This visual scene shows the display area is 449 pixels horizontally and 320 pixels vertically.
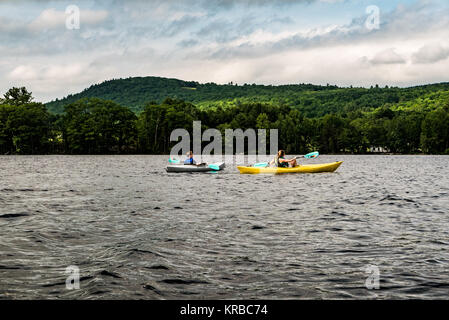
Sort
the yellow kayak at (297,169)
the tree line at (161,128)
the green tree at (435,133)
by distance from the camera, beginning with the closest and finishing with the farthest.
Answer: the yellow kayak at (297,169)
the tree line at (161,128)
the green tree at (435,133)

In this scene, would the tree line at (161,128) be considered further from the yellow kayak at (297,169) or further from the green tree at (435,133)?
the yellow kayak at (297,169)

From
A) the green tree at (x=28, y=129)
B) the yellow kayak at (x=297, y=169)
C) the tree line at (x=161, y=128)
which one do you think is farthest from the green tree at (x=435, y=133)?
the green tree at (x=28, y=129)

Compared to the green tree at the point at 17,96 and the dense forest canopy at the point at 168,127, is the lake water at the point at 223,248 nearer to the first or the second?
the dense forest canopy at the point at 168,127

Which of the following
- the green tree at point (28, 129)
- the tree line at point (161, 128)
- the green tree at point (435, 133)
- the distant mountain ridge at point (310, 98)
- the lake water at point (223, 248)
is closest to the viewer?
the lake water at point (223, 248)

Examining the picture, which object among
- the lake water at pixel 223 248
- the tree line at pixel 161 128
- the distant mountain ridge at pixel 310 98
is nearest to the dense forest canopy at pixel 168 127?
the tree line at pixel 161 128

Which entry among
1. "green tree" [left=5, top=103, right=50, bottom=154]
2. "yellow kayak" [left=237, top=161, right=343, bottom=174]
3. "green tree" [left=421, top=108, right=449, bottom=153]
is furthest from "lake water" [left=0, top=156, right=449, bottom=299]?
"green tree" [left=421, top=108, right=449, bottom=153]

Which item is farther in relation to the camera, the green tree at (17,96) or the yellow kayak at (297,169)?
the green tree at (17,96)

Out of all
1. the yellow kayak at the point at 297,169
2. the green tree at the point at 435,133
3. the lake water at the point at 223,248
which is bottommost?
the lake water at the point at 223,248

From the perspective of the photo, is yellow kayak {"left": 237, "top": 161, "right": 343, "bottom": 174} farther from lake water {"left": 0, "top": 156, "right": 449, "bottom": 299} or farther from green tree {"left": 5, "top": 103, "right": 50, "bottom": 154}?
green tree {"left": 5, "top": 103, "right": 50, "bottom": 154}

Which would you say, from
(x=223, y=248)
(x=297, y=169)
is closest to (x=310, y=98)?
(x=297, y=169)

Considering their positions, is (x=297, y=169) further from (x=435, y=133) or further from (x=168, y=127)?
(x=435, y=133)

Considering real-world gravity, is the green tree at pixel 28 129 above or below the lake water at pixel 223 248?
above

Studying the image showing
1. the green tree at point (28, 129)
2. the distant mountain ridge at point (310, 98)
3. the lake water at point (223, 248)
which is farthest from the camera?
the distant mountain ridge at point (310, 98)

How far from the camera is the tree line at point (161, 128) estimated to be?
311 ft
